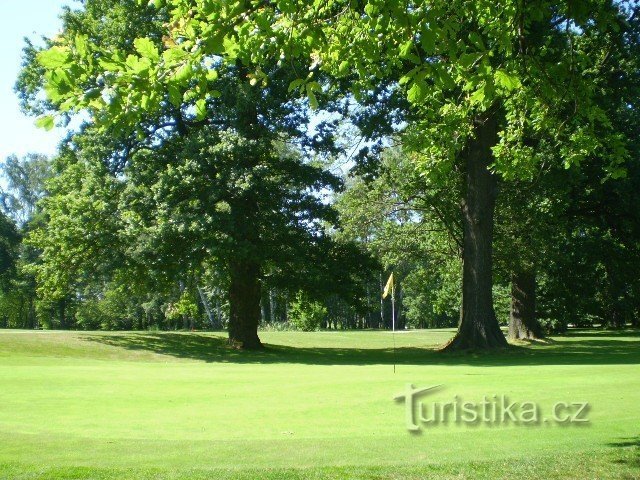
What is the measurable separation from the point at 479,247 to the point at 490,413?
64.5ft

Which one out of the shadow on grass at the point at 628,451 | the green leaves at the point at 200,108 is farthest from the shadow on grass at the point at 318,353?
the green leaves at the point at 200,108

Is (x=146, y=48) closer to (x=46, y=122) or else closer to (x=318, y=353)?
(x=46, y=122)

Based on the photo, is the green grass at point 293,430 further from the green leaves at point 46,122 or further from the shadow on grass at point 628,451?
the green leaves at point 46,122

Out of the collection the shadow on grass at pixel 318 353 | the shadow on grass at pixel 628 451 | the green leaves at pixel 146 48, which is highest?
the green leaves at pixel 146 48

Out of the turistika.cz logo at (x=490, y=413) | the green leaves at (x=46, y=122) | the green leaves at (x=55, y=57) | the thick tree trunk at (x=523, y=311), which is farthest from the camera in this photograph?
the thick tree trunk at (x=523, y=311)

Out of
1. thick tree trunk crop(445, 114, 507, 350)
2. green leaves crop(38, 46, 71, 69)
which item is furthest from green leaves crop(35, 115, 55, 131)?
thick tree trunk crop(445, 114, 507, 350)

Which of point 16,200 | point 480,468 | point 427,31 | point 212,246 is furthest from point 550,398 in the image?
point 16,200

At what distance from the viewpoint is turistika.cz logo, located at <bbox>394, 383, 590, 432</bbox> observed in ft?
32.0

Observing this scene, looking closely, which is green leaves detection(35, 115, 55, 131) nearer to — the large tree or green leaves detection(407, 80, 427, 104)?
green leaves detection(407, 80, 427, 104)

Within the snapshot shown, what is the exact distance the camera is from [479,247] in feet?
96.0

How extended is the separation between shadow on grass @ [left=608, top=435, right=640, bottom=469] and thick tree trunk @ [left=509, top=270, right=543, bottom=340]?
1249 inches

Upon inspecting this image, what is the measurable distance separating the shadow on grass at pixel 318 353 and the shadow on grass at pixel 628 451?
15.7 metres

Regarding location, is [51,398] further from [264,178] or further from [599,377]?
[264,178]

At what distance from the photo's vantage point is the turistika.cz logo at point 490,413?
32.0ft
